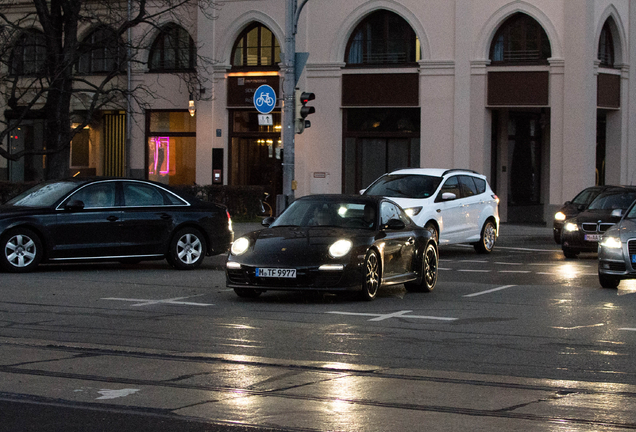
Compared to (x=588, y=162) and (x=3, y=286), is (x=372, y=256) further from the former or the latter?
(x=588, y=162)

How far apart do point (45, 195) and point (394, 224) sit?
6088mm

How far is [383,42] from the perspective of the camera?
102ft

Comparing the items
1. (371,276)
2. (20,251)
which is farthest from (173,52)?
(371,276)

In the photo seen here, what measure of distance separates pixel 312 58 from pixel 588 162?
9.01m

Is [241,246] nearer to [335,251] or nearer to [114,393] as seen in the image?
[335,251]

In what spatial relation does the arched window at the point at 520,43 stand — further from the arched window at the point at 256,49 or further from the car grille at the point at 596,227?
the car grille at the point at 596,227

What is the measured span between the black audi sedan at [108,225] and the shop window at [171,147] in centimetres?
1689

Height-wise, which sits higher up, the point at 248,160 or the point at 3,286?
the point at 248,160

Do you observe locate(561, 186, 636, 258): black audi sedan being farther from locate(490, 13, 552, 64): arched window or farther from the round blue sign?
locate(490, 13, 552, 64): arched window

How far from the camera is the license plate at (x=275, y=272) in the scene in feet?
39.3

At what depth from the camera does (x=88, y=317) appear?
35.9 feet

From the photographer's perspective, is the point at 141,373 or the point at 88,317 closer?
the point at 141,373

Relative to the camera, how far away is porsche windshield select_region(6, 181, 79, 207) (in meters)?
15.9

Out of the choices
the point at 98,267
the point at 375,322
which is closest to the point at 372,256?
the point at 375,322
